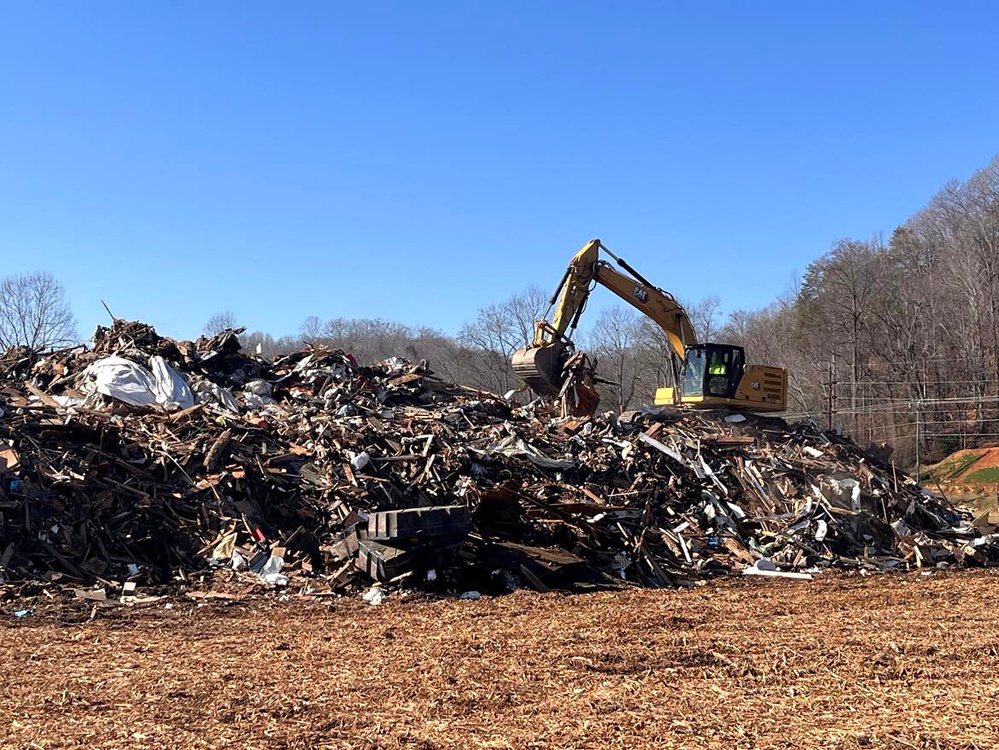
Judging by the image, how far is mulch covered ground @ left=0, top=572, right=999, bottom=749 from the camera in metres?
5.34

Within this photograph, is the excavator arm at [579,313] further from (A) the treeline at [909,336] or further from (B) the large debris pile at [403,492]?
(A) the treeline at [909,336]

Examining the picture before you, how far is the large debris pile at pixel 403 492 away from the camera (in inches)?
430

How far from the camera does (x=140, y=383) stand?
1658 cm

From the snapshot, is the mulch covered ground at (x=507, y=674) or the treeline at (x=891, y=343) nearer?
the mulch covered ground at (x=507, y=674)

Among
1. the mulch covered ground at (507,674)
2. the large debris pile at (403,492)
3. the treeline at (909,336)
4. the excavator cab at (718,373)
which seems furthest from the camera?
the treeline at (909,336)

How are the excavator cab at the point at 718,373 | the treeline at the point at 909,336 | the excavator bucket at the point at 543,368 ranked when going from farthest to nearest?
1. the treeline at the point at 909,336
2. the excavator cab at the point at 718,373
3. the excavator bucket at the point at 543,368

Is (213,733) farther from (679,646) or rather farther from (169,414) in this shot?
(169,414)

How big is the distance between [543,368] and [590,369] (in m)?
1.21

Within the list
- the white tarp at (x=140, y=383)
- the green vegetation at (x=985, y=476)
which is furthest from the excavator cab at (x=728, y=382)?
the green vegetation at (x=985, y=476)

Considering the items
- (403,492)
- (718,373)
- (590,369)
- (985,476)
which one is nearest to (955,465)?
(985,476)

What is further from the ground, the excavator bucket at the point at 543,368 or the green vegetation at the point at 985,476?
the excavator bucket at the point at 543,368

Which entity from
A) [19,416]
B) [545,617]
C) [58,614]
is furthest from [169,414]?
[545,617]

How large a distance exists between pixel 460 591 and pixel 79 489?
17.3ft

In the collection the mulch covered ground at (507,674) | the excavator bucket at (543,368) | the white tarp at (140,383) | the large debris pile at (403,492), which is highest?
the excavator bucket at (543,368)
